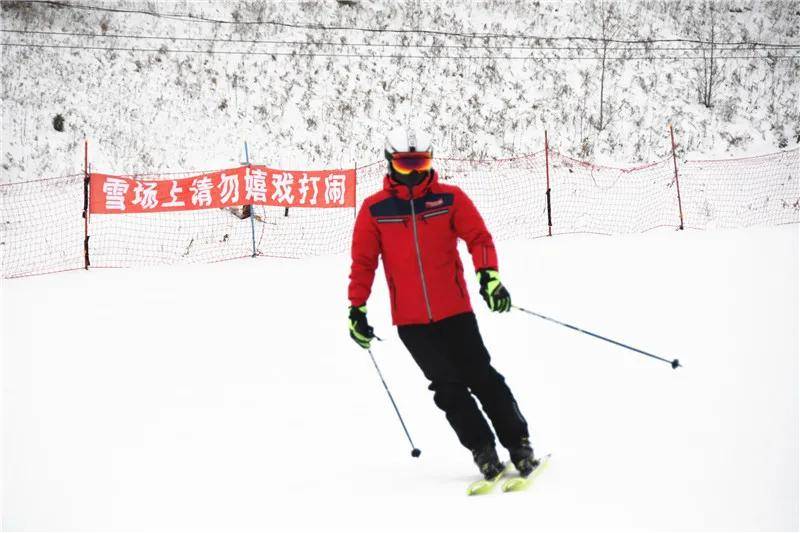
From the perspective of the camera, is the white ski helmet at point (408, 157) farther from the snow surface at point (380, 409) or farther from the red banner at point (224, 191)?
the red banner at point (224, 191)

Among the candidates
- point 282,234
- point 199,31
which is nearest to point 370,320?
point 282,234

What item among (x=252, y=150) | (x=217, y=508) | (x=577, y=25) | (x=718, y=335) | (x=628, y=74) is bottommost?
(x=217, y=508)

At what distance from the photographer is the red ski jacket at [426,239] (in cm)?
355

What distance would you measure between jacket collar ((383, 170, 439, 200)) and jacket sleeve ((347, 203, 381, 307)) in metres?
0.16

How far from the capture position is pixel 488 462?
358 cm

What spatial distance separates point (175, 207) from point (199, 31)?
11.5 m

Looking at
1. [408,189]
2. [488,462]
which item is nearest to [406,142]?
[408,189]

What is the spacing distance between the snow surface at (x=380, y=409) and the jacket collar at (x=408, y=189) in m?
1.47

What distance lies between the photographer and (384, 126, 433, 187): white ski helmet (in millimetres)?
3512

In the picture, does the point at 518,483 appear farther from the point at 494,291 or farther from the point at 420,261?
the point at 420,261

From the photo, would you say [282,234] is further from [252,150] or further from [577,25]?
[577,25]

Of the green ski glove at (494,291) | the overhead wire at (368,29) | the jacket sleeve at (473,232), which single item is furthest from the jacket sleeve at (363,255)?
the overhead wire at (368,29)

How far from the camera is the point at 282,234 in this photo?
45.6 feet

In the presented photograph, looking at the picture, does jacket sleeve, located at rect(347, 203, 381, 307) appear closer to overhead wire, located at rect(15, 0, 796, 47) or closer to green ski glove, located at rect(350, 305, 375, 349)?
green ski glove, located at rect(350, 305, 375, 349)
